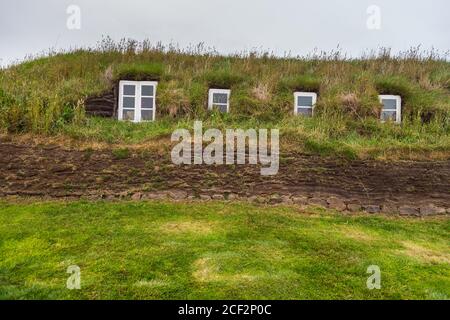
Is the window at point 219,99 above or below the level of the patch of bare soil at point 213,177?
above

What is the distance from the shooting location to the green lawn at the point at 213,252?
5438 mm

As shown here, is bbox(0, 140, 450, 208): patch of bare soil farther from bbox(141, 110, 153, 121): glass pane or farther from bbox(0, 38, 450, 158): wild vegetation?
bbox(141, 110, 153, 121): glass pane

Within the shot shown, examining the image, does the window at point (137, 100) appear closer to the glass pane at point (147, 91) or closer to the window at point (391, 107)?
the glass pane at point (147, 91)

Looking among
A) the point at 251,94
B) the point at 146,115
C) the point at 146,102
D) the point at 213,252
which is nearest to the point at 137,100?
the point at 146,102

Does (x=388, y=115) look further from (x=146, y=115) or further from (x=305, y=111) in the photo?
(x=146, y=115)

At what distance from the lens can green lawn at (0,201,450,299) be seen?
5.44 metres

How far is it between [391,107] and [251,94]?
14.2 ft

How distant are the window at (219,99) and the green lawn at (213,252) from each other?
16.4ft

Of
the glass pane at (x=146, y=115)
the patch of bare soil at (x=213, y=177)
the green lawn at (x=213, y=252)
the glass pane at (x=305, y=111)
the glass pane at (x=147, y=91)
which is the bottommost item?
the green lawn at (x=213, y=252)

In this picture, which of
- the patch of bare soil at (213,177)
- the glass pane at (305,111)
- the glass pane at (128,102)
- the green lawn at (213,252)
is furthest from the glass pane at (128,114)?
the glass pane at (305,111)

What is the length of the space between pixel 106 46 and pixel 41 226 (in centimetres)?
1043

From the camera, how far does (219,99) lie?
1386 cm

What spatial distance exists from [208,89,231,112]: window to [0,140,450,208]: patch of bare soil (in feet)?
12.1
